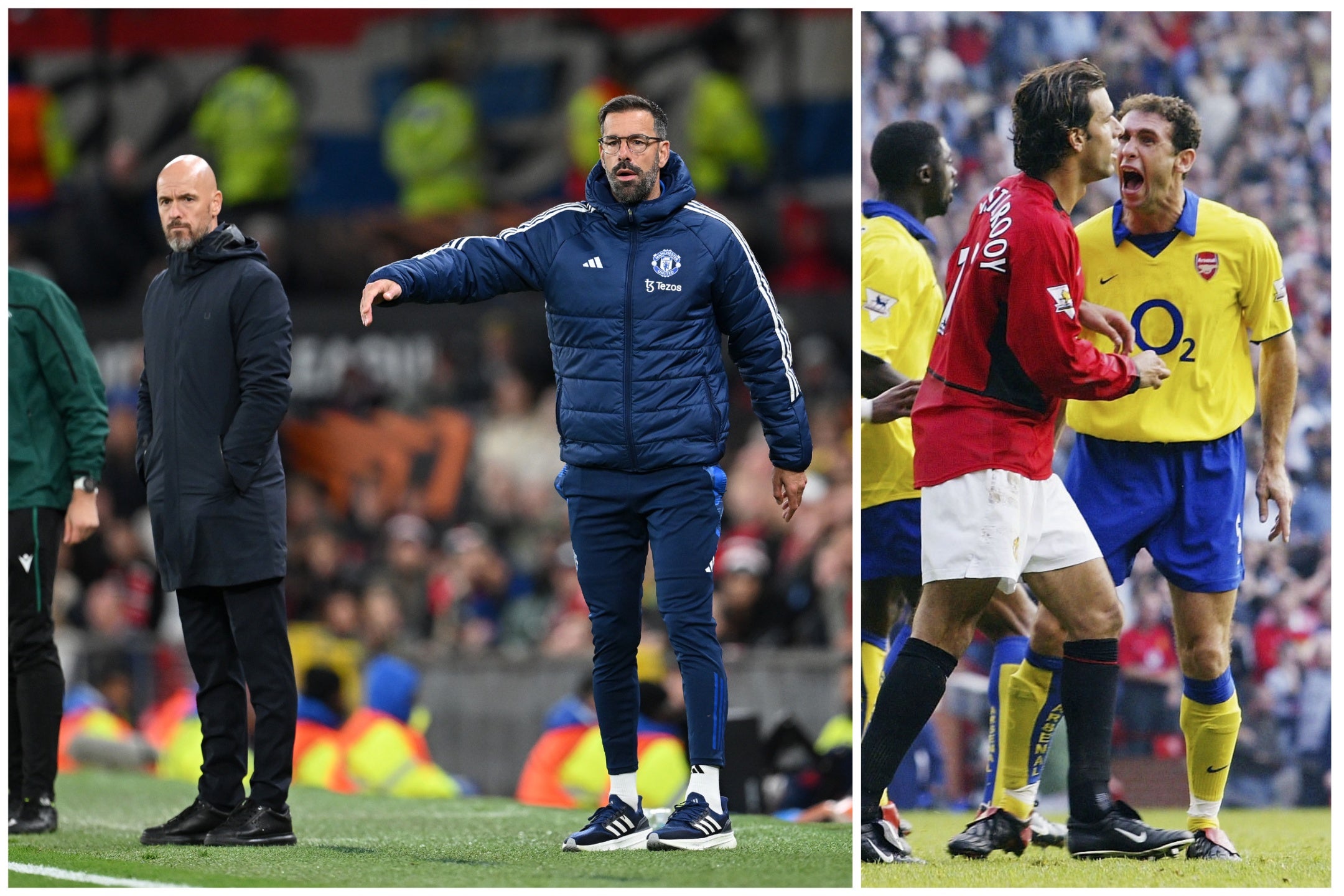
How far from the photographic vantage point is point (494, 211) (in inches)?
548

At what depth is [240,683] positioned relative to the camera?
538 cm

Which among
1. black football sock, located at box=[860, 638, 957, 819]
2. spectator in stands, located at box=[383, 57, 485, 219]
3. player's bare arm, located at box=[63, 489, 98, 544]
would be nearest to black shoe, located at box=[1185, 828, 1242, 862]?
black football sock, located at box=[860, 638, 957, 819]

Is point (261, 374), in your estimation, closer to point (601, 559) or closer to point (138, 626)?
point (601, 559)

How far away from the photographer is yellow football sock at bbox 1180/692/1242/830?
16.5ft

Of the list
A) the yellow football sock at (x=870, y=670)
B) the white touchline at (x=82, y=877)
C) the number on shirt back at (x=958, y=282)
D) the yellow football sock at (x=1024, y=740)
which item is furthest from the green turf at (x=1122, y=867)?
the white touchline at (x=82, y=877)

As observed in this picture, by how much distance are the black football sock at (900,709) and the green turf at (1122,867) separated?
216 mm

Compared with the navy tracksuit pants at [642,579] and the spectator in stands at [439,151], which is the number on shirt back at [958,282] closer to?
the navy tracksuit pants at [642,579]

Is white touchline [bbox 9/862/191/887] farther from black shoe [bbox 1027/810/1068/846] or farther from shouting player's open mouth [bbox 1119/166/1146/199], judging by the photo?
shouting player's open mouth [bbox 1119/166/1146/199]

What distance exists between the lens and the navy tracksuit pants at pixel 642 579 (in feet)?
16.0

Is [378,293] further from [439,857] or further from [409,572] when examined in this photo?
[409,572]

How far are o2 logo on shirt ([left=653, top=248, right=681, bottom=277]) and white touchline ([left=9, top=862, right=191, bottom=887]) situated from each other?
188 cm

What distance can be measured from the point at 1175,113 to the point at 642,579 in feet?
6.08

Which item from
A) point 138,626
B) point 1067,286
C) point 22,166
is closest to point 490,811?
point 1067,286

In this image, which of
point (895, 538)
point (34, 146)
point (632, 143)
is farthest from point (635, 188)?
point (34, 146)
